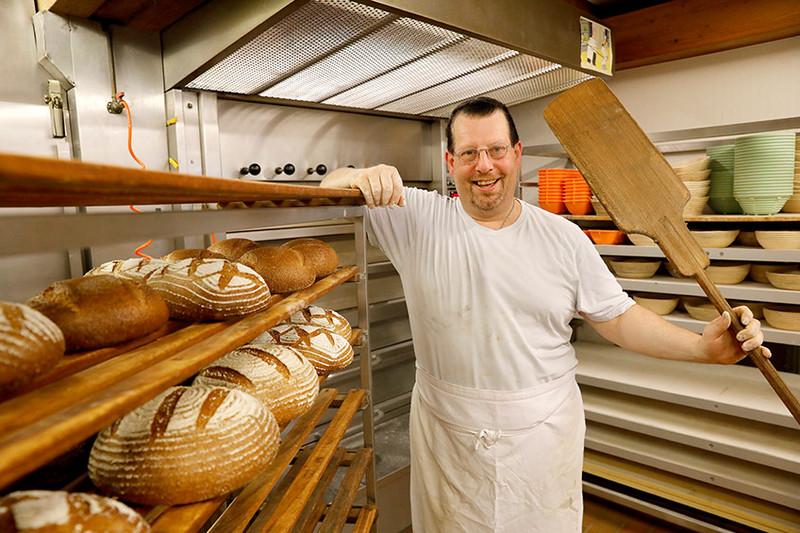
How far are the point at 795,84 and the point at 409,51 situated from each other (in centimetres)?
204

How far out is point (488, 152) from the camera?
5.07 feet

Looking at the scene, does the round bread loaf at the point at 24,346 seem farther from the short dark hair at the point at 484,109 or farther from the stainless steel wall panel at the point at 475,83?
the stainless steel wall panel at the point at 475,83

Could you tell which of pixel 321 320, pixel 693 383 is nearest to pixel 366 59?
pixel 321 320

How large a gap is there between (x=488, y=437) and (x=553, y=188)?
1614 mm

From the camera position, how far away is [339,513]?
4.42 ft

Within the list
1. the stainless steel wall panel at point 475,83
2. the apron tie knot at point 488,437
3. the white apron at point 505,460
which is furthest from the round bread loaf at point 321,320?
the stainless steel wall panel at point 475,83

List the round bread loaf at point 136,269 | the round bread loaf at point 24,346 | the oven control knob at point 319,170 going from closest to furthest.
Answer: the round bread loaf at point 24,346 → the round bread loaf at point 136,269 → the oven control knob at point 319,170

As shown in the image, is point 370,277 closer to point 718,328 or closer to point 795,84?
point 718,328

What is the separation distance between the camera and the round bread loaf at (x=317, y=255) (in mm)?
1375

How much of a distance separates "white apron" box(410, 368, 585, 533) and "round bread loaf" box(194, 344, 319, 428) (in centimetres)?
62

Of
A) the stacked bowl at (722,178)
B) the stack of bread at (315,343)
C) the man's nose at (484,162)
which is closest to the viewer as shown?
the stack of bread at (315,343)

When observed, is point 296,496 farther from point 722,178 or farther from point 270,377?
point 722,178

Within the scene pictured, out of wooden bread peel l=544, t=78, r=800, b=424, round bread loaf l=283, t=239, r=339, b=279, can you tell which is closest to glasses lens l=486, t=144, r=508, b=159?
wooden bread peel l=544, t=78, r=800, b=424

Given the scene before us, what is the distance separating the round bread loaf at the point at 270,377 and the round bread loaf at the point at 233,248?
12.7 inches
